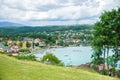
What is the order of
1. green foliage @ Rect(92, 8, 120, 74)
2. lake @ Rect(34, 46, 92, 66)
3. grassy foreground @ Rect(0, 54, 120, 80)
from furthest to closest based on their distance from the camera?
lake @ Rect(34, 46, 92, 66)
green foliage @ Rect(92, 8, 120, 74)
grassy foreground @ Rect(0, 54, 120, 80)

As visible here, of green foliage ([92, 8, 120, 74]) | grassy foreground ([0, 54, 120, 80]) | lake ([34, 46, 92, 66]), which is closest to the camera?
grassy foreground ([0, 54, 120, 80])

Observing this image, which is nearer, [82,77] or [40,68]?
[82,77]

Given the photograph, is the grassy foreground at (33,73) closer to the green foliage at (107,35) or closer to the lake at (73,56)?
the green foliage at (107,35)

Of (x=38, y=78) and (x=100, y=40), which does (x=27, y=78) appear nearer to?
(x=38, y=78)

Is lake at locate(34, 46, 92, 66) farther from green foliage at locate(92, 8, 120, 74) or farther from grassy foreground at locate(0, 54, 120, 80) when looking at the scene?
grassy foreground at locate(0, 54, 120, 80)

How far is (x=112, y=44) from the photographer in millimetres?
25125

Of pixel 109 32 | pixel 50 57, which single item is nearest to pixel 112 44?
pixel 109 32

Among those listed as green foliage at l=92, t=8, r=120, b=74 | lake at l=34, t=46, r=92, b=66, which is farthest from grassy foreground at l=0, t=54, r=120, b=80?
lake at l=34, t=46, r=92, b=66

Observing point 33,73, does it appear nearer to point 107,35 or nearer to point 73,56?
point 107,35

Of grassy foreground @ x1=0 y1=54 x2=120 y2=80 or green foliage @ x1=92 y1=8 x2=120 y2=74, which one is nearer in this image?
grassy foreground @ x1=0 y1=54 x2=120 y2=80

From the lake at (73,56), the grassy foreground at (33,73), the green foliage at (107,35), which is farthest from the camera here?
the lake at (73,56)

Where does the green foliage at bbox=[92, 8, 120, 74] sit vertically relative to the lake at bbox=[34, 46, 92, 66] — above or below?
above

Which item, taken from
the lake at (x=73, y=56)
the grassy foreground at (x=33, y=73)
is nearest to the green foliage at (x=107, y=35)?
the grassy foreground at (x=33, y=73)

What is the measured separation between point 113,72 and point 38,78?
1381 centimetres
